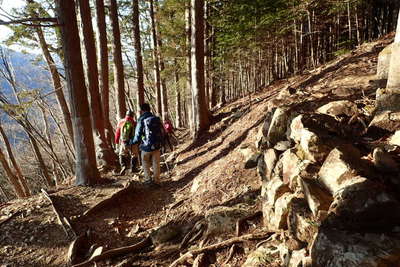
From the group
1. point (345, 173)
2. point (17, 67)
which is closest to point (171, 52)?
point (345, 173)

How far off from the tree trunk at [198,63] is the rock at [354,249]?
6858mm

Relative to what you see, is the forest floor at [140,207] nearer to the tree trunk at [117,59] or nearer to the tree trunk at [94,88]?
the tree trunk at [94,88]

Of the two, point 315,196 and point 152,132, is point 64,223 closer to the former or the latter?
point 152,132

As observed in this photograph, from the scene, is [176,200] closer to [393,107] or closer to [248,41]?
[393,107]

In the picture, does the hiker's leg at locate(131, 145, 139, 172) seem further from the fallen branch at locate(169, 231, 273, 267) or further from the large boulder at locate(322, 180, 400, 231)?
the large boulder at locate(322, 180, 400, 231)

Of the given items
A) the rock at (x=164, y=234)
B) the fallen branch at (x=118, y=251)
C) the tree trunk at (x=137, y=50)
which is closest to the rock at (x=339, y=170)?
the rock at (x=164, y=234)

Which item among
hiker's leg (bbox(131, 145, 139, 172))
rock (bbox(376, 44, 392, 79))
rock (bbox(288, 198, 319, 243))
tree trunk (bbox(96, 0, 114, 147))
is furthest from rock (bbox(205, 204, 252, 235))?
tree trunk (bbox(96, 0, 114, 147))

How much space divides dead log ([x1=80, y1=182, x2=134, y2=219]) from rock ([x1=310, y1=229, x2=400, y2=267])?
426cm

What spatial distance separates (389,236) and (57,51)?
48.0ft

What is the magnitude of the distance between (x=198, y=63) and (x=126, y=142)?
3.56 metres

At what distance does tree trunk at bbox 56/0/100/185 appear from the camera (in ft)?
17.8

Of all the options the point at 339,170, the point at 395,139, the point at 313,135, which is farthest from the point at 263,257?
the point at 395,139

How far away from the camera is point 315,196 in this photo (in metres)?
2.68

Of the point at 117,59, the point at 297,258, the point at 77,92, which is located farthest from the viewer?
the point at 117,59
